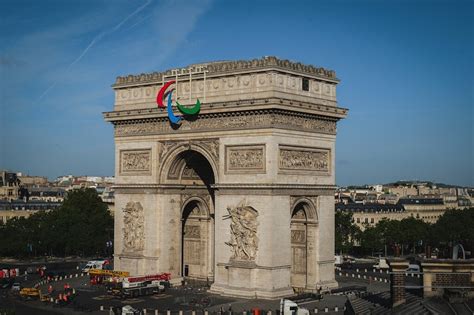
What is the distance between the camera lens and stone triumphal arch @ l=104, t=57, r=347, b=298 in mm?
45188

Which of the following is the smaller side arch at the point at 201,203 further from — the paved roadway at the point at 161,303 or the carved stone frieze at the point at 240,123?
the paved roadway at the point at 161,303

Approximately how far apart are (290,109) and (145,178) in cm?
1197

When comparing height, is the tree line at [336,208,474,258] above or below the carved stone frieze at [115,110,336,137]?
below

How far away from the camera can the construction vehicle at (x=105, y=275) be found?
51250 millimetres

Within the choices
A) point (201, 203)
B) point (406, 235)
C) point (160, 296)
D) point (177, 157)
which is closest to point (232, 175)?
point (177, 157)

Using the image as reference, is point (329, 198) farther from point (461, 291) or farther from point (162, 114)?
point (461, 291)

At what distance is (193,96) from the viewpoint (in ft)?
161

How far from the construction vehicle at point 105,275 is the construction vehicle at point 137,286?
5.92ft

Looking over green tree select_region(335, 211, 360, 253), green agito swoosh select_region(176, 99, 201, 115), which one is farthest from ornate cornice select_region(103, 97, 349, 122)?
green tree select_region(335, 211, 360, 253)

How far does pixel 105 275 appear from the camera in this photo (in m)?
53.7

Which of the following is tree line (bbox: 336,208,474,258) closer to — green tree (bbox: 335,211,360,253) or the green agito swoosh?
green tree (bbox: 335,211,360,253)

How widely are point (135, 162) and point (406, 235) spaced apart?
55.0 metres

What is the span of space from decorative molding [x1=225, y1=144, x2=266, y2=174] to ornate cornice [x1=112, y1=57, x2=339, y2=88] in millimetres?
4601

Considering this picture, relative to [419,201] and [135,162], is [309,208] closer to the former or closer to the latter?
[135,162]
